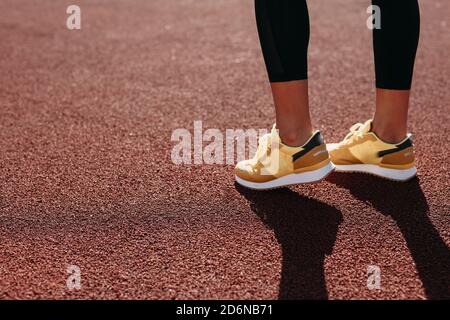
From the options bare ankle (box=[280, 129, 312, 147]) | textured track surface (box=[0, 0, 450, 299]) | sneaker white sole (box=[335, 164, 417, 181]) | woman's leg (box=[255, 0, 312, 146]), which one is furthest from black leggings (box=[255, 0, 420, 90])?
textured track surface (box=[0, 0, 450, 299])

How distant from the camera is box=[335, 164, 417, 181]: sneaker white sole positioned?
2090mm

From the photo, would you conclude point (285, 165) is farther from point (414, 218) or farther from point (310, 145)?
point (414, 218)

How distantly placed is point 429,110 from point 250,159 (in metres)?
1.04

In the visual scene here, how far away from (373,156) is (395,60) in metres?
0.34

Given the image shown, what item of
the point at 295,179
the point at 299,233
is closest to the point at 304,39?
the point at 295,179

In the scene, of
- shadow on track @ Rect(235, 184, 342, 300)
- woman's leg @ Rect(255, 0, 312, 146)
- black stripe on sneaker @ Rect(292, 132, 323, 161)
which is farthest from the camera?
black stripe on sneaker @ Rect(292, 132, 323, 161)

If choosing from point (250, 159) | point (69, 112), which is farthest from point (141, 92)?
point (250, 159)

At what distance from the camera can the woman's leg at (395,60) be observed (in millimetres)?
1937

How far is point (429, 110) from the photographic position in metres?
2.78

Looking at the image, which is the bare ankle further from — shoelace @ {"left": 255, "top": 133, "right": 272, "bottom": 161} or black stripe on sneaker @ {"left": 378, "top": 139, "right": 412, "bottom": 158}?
black stripe on sneaker @ {"left": 378, "top": 139, "right": 412, "bottom": 158}

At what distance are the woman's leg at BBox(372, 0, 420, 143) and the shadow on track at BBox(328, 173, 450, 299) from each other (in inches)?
6.8

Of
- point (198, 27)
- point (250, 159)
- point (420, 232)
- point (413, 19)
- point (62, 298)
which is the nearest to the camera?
point (62, 298)

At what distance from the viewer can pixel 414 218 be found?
6.18 feet

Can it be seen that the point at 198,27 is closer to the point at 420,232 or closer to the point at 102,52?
the point at 102,52
